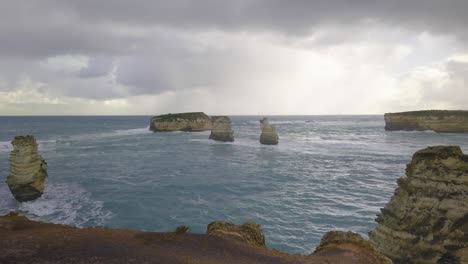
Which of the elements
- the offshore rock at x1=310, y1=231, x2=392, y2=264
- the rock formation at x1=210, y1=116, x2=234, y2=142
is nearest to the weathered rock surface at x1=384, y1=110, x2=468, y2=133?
the rock formation at x1=210, y1=116, x2=234, y2=142

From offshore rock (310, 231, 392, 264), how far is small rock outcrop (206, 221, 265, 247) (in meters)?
2.28

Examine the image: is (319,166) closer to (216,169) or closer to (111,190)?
(216,169)

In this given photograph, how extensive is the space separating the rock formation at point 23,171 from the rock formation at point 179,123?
245 feet

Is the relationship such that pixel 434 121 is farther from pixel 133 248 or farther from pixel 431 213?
pixel 133 248

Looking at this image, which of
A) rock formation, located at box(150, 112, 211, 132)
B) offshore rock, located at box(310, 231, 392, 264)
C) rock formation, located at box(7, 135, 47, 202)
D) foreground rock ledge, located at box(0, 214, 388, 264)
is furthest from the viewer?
rock formation, located at box(150, 112, 211, 132)

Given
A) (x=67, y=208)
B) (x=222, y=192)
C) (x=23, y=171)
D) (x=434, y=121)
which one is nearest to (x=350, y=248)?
(x=222, y=192)

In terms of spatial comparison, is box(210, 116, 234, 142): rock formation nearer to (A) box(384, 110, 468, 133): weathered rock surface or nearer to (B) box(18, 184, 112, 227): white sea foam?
(B) box(18, 184, 112, 227): white sea foam

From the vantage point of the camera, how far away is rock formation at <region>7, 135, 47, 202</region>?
2578 centimetres

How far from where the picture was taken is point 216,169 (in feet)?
130

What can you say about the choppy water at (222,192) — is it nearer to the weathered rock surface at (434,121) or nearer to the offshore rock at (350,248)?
the offshore rock at (350,248)

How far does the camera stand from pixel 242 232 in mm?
11477

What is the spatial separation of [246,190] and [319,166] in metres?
16.8

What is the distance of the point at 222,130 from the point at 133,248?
202ft

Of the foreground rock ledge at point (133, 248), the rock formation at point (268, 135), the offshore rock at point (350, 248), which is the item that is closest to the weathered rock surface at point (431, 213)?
the offshore rock at point (350, 248)
